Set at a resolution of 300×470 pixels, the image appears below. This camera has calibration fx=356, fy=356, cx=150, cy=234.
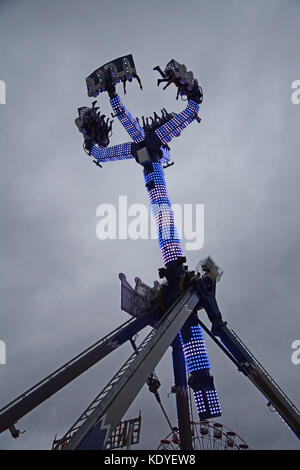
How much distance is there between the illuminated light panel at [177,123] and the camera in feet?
79.2

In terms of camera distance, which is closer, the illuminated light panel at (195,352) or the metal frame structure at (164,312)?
the metal frame structure at (164,312)

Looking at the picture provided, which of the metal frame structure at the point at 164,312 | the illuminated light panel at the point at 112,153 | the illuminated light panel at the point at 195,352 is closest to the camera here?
the metal frame structure at the point at 164,312

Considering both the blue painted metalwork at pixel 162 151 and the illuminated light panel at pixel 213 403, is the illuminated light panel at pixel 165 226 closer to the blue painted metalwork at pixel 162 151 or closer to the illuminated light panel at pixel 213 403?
the blue painted metalwork at pixel 162 151

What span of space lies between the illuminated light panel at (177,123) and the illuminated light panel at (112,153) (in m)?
2.40

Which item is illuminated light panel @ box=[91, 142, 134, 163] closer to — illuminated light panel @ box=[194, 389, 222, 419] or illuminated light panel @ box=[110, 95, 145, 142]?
illuminated light panel @ box=[110, 95, 145, 142]

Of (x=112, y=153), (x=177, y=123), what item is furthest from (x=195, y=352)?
(x=177, y=123)

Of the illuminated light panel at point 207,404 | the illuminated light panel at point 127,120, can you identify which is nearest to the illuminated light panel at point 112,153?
the illuminated light panel at point 127,120

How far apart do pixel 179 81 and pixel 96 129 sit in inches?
252

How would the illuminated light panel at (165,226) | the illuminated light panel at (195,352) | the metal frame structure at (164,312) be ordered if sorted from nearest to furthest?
the metal frame structure at (164,312) → the illuminated light panel at (195,352) → the illuminated light panel at (165,226)

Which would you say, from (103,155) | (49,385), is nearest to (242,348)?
(49,385)

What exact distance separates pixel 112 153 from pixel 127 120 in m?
2.51

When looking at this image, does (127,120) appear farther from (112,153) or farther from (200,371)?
(200,371)

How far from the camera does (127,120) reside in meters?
23.7
